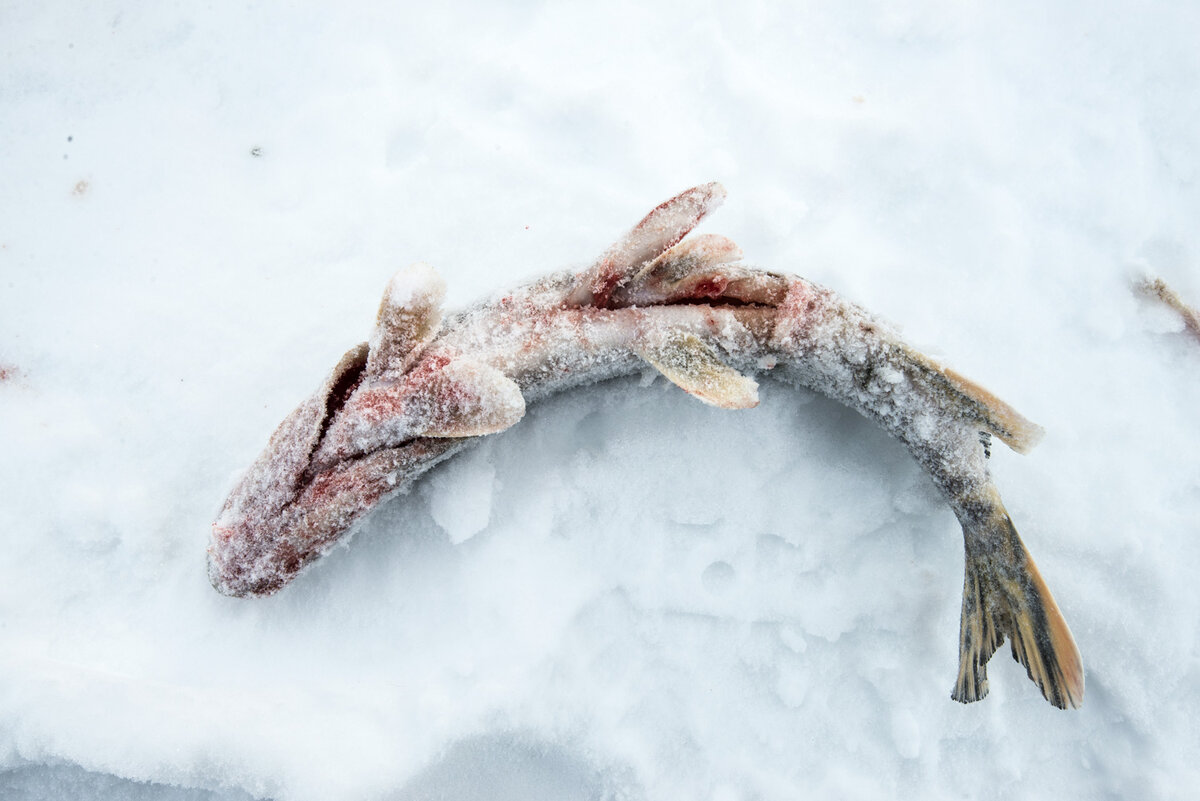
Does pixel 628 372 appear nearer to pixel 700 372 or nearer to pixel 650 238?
pixel 700 372

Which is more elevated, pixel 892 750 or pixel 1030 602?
pixel 1030 602

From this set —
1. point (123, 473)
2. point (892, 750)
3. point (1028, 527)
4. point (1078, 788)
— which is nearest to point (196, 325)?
point (123, 473)

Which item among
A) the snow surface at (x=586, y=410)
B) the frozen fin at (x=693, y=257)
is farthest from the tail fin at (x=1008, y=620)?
the frozen fin at (x=693, y=257)

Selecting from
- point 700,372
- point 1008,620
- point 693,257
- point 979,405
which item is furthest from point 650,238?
point 1008,620

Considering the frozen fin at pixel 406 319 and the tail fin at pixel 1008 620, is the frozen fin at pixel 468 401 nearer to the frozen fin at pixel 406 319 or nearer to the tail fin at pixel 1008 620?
the frozen fin at pixel 406 319

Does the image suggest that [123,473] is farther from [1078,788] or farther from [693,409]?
[1078,788]

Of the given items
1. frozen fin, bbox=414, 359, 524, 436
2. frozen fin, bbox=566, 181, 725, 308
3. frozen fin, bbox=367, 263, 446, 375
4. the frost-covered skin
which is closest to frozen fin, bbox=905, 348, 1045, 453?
the frost-covered skin

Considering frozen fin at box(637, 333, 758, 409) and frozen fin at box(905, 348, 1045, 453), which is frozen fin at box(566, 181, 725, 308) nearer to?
frozen fin at box(637, 333, 758, 409)
